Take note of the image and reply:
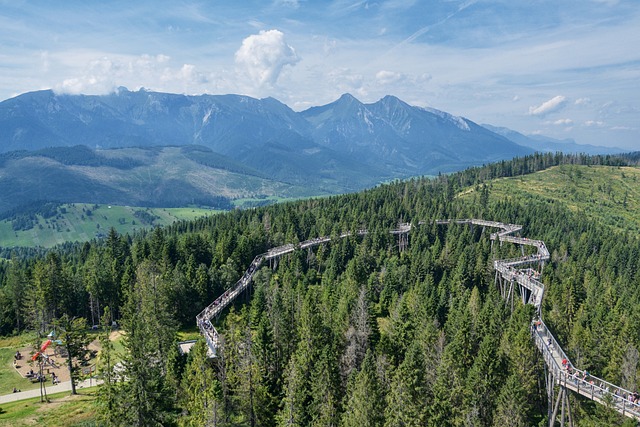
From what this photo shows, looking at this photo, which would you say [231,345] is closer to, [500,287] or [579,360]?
[579,360]

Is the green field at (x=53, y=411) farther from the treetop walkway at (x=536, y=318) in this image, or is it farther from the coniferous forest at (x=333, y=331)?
the treetop walkway at (x=536, y=318)

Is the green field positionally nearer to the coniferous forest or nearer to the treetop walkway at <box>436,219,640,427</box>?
the coniferous forest

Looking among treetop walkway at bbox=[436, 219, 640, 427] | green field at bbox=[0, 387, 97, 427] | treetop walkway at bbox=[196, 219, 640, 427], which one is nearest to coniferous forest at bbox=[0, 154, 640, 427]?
treetop walkway at bbox=[436, 219, 640, 427]

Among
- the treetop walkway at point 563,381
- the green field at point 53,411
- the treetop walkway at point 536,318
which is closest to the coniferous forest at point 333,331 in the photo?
the treetop walkway at point 563,381

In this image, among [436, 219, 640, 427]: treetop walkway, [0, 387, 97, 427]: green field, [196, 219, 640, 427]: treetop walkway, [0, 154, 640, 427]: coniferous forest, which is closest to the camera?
[0, 154, 640, 427]: coniferous forest

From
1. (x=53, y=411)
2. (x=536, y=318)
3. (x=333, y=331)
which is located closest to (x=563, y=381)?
(x=536, y=318)

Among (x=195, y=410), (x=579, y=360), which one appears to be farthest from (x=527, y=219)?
(x=195, y=410)

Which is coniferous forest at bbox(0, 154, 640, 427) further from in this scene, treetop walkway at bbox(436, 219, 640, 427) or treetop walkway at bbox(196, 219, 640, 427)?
treetop walkway at bbox(196, 219, 640, 427)

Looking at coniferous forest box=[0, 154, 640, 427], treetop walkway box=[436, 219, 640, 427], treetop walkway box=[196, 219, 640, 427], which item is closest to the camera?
coniferous forest box=[0, 154, 640, 427]

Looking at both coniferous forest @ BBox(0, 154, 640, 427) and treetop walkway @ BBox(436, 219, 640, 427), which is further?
treetop walkway @ BBox(436, 219, 640, 427)

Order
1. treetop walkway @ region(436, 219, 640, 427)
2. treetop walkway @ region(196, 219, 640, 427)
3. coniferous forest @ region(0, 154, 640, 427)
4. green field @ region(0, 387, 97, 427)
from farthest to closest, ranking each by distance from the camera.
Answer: treetop walkway @ region(196, 219, 640, 427) → green field @ region(0, 387, 97, 427) → treetop walkway @ region(436, 219, 640, 427) → coniferous forest @ region(0, 154, 640, 427)
